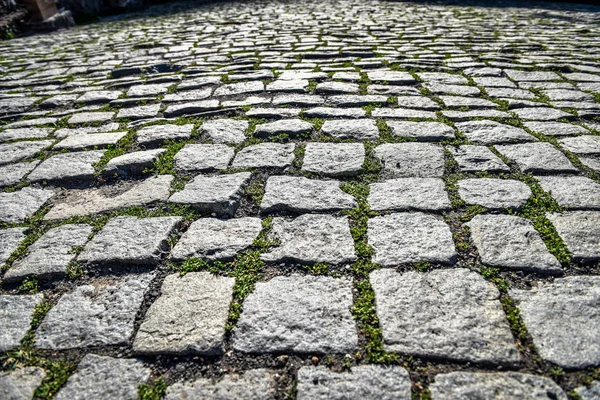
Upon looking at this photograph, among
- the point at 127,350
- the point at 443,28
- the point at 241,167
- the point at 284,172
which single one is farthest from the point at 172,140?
the point at 443,28

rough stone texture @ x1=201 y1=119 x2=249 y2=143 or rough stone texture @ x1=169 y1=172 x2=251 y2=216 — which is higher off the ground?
rough stone texture @ x1=169 y1=172 x2=251 y2=216

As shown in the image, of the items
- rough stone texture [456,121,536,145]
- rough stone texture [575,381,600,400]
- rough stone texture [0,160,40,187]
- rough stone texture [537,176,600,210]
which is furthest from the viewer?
rough stone texture [456,121,536,145]

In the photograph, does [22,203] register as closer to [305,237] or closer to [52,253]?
[52,253]

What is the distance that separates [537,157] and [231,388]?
6.92 feet

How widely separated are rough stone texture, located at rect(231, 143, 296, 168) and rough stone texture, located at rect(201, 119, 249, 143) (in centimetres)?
19

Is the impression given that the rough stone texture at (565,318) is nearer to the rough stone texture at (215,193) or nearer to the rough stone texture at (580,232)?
the rough stone texture at (580,232)

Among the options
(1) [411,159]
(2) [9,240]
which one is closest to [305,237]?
(1) [411,159]

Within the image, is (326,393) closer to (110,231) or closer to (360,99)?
(110,231)

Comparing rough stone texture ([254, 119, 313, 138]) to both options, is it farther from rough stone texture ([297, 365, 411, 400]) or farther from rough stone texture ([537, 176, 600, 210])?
rough stone texture ([297, 365, 411, 400])

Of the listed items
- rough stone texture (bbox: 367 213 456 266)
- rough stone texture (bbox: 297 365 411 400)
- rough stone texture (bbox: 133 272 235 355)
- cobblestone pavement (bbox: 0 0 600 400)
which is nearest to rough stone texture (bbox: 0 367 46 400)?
cobblestone pavement (bbox: 0 0 600 400)

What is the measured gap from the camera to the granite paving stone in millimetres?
2486

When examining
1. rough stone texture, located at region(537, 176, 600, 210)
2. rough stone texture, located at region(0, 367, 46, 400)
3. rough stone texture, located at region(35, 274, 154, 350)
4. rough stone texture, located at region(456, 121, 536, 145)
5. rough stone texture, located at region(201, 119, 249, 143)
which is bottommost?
rough stone texture, located at region(456, 121, 536, 145)

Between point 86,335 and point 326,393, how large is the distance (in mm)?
824

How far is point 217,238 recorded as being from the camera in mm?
2014
